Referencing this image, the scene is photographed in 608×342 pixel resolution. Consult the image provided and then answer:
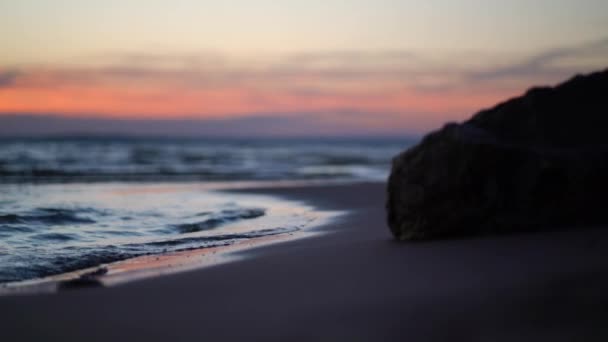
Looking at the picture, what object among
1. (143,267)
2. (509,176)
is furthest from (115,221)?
(509,176)

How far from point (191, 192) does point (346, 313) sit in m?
11.0

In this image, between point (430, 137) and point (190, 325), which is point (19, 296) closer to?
point (190, 325)

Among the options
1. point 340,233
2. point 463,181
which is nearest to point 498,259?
point 463,181

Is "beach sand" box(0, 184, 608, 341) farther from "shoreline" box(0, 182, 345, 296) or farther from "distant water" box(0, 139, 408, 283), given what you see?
"distant water" box(0, 139, 408, 283)

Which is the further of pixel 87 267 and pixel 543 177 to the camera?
pixel 87 267

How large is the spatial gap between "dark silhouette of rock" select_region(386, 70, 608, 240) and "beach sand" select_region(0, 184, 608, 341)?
32 cm

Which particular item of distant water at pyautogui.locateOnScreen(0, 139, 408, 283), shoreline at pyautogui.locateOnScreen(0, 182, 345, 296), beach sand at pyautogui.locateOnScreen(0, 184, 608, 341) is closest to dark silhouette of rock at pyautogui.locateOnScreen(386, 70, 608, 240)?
beach sand at pyautogui.locateOnScreen(0, 184, 608, 341)

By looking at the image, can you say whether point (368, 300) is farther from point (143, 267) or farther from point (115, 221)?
point (115, 221)

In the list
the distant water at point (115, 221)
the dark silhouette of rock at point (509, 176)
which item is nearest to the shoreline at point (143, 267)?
the distant water at point (115, 221)

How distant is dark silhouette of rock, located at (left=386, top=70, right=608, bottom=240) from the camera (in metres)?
4.84

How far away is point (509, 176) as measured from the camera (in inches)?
192

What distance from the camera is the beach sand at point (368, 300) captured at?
303 centimetres

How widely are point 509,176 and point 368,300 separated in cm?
215

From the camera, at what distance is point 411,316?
3.19 m
